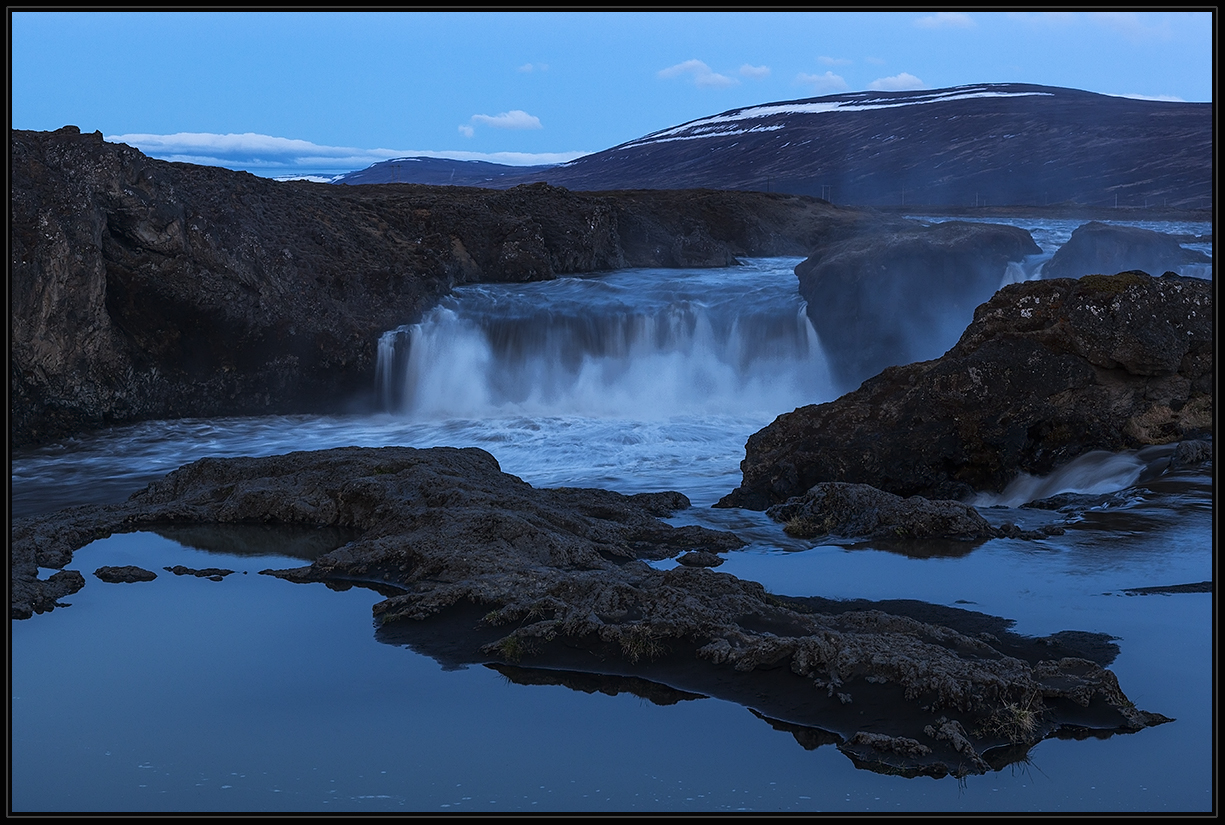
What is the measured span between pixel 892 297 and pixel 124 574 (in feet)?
58.1

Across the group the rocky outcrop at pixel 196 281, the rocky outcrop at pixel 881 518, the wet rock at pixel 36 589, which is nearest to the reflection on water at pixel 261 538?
the wet rock at pixel 36 589

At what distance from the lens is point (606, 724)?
4453 millimetres

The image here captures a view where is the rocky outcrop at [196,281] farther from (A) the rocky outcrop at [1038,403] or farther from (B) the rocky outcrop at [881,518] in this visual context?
(B) the rocky outcrop at [881,518]

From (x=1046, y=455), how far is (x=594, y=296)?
49.6 ft

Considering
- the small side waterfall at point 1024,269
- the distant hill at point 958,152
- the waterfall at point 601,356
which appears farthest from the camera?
the distant hill at point 958,152

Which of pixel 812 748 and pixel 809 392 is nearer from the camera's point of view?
pixel 812 748

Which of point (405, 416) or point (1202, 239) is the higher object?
point (1202, 239)

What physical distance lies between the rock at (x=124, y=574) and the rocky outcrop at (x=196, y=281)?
1070cm

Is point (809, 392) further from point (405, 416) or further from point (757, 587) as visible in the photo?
point (757, 587)

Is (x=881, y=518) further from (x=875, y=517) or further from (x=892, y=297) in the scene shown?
(x=892, y=297)

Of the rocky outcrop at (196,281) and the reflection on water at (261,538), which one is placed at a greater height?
the rocky outcrop at (196,281)

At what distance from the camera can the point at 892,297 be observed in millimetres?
21891

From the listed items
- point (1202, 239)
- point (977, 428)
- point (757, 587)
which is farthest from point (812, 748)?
point (1202, 239)

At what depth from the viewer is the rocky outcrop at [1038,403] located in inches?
390
